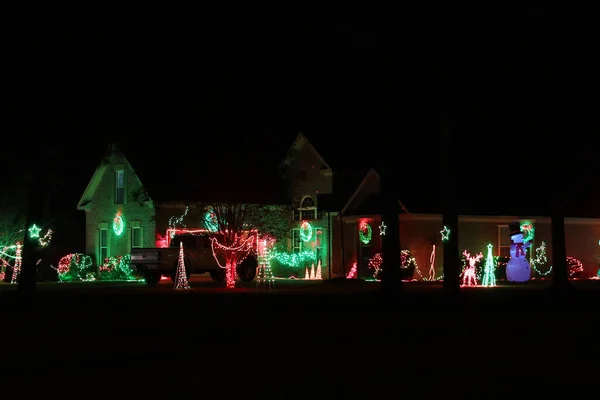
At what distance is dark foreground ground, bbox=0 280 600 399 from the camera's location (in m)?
11.4

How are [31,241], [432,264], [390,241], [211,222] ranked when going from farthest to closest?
1. [432,264]
2. [211,222]
3. [31,241]
4. [390,241]

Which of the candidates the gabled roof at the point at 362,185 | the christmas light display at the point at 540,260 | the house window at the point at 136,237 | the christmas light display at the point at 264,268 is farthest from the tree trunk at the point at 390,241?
the house window at the point at 136,237

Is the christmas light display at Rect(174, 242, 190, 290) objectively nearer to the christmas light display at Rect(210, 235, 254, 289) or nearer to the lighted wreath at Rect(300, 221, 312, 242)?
the christmas light display at Rect(210, 235, 254, 289)

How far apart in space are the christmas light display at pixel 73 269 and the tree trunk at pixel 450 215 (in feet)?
73.1

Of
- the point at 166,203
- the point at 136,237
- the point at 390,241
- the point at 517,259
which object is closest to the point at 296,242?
the point at 166,203

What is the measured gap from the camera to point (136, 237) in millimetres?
43938

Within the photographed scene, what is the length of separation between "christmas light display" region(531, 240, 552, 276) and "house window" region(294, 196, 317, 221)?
10.3 meters

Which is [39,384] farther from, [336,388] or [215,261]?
[215,261]

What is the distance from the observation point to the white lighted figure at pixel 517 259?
1427 inches

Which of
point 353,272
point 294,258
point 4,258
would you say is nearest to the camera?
point 353,272

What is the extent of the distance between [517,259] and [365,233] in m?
6.85

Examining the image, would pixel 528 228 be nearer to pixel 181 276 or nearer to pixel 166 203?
pixel 166 203

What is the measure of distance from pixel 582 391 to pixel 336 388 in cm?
287

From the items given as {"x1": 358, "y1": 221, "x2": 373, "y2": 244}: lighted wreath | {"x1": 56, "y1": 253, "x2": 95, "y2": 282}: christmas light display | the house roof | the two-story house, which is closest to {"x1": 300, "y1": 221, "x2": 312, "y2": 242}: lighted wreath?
the two-story house
